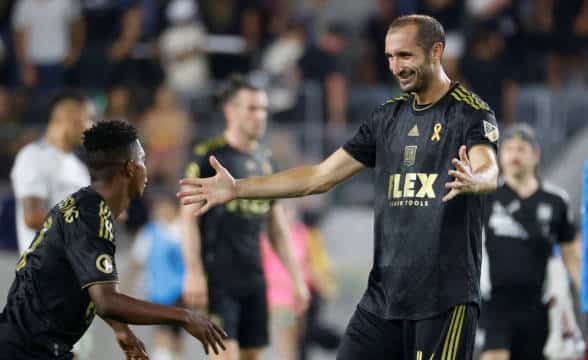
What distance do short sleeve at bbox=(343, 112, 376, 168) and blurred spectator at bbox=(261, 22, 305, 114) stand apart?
7146 mm

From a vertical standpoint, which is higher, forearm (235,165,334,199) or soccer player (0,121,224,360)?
forearm (235,165,334,199)

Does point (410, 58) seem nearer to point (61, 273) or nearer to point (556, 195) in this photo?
point (61, 273)

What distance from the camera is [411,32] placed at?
19.3 feet

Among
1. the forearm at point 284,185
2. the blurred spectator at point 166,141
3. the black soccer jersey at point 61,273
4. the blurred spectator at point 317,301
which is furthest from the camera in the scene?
the blurred spectator at point 166,141

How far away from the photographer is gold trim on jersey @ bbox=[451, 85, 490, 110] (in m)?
5.85

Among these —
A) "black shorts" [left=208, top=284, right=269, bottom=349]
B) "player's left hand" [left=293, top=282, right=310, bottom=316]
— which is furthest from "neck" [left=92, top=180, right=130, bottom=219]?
"player's left hand" [left=293, top=282, right=310, bottom=316]

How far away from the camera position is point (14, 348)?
540cm

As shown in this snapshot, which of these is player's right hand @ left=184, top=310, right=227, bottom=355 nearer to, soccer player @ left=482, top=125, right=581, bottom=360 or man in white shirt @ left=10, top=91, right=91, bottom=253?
man in white shirt @ left=10, top=91, right=91, bottom=253

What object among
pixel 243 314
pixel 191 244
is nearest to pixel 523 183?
pixel 243 314

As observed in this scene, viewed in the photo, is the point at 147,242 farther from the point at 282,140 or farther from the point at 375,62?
the point at 375,62

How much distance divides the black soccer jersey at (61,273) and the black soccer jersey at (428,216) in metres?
1.43

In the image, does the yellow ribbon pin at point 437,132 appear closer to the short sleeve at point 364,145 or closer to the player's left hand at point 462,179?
the short sleeve at point 364,145

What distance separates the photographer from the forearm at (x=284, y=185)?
617cm

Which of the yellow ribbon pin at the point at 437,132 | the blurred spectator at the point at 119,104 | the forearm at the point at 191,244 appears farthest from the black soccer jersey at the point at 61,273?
the blurred spectator at the point at 119,104
